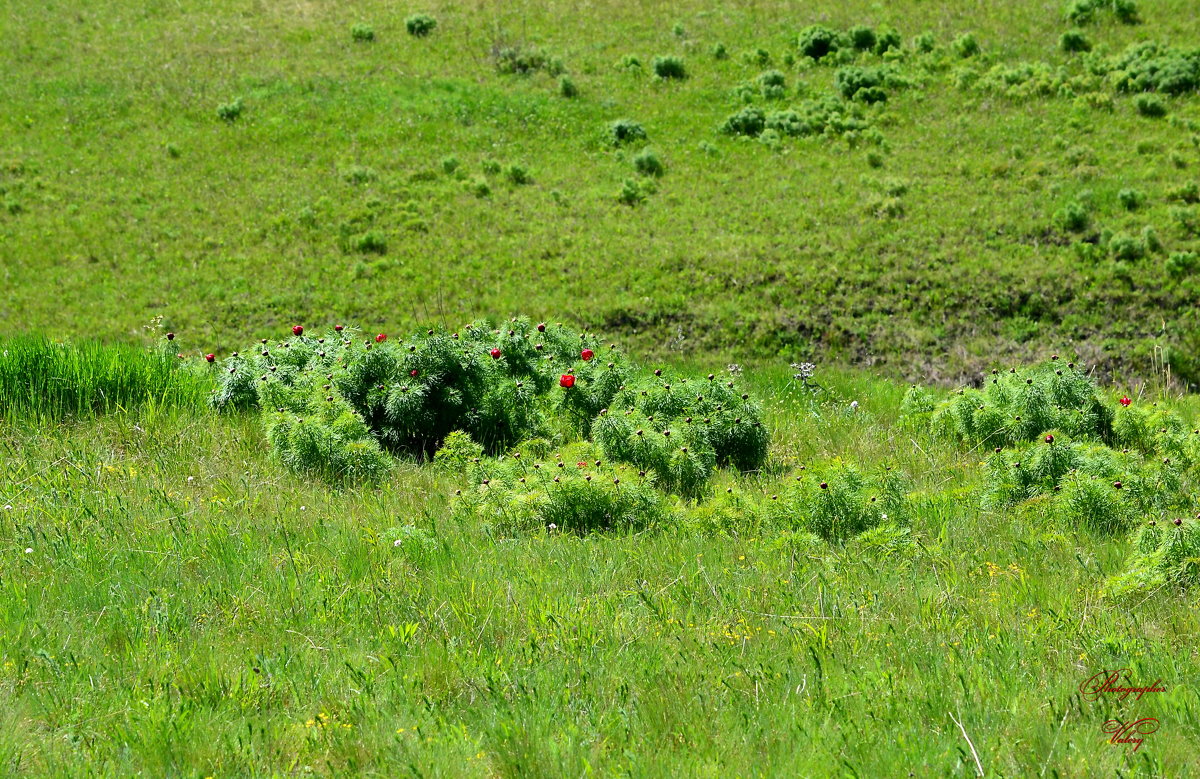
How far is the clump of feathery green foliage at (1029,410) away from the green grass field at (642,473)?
0.11 ft

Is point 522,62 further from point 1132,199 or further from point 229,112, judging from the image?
point 1132,199

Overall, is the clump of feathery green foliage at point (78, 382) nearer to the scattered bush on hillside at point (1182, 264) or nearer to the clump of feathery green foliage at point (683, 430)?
the clump of feathery green foliage at point (683, 430)

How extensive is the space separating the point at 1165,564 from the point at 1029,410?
360cm

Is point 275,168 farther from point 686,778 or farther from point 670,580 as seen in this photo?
point 686,778

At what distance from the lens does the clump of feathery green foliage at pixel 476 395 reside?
7.72m

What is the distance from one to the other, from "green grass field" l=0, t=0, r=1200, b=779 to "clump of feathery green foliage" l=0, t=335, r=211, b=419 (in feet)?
0.11

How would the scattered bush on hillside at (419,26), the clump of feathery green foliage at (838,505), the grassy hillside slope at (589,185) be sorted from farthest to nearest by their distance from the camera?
the scattered bush on hillside at (419,26), the grassy hillside slope at (589,185), the clump of feathery green foliage at (838,505)

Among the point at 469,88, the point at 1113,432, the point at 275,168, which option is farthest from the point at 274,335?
the point at 1113,432

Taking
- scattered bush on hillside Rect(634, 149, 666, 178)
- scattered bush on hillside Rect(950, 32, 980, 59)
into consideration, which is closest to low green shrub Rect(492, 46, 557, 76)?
scattered bush on hillside Rect(634, 149, 666, 178)

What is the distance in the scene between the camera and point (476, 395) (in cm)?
841

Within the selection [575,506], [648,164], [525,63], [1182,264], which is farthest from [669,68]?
[575,506]

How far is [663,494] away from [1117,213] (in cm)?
1599

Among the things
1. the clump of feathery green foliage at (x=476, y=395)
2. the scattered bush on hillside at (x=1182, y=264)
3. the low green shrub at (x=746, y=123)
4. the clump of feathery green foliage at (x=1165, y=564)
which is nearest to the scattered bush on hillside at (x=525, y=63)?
the low green shrub at (x=746, y=123)

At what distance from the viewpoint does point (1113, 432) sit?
8148 millimetres
